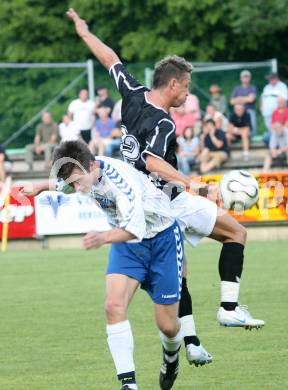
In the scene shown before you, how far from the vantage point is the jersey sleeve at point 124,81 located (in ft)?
24.5

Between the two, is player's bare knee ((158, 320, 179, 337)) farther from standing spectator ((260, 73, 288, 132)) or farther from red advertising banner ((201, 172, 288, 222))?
standing spectator ((260, 73, 288, 132))

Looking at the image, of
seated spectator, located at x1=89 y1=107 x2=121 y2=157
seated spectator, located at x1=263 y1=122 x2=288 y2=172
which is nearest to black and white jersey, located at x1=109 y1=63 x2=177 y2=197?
seated spectator, located at x1=263 y1=122 x2=288 y2=172

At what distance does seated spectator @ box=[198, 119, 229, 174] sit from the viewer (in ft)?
A: 68.0

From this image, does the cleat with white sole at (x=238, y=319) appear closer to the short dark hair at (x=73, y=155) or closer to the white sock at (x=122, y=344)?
the white sock at (x=122, y=344)

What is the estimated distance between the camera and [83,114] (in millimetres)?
21578

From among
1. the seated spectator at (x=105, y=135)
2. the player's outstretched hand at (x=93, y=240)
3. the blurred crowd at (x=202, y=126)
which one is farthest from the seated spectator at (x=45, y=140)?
the player's outstretched hand at (x=93, y=240)

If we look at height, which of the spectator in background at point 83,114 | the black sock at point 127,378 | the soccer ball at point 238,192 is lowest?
the black sock at point 127,378

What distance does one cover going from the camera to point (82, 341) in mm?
9273

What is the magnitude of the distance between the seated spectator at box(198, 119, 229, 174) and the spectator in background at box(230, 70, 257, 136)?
1.05 meters

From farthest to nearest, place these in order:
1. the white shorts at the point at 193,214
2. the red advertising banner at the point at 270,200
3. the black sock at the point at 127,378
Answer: the red advertising banner at the point at 270,200 < the white shorts at the point at 193,214 < the black sock at the point at 127,378

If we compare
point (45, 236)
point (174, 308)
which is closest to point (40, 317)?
point (174, 308)

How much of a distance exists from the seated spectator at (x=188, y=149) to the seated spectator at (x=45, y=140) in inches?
105

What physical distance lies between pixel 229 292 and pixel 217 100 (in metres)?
14.4

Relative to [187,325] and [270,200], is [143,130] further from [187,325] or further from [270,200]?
[270,200]
